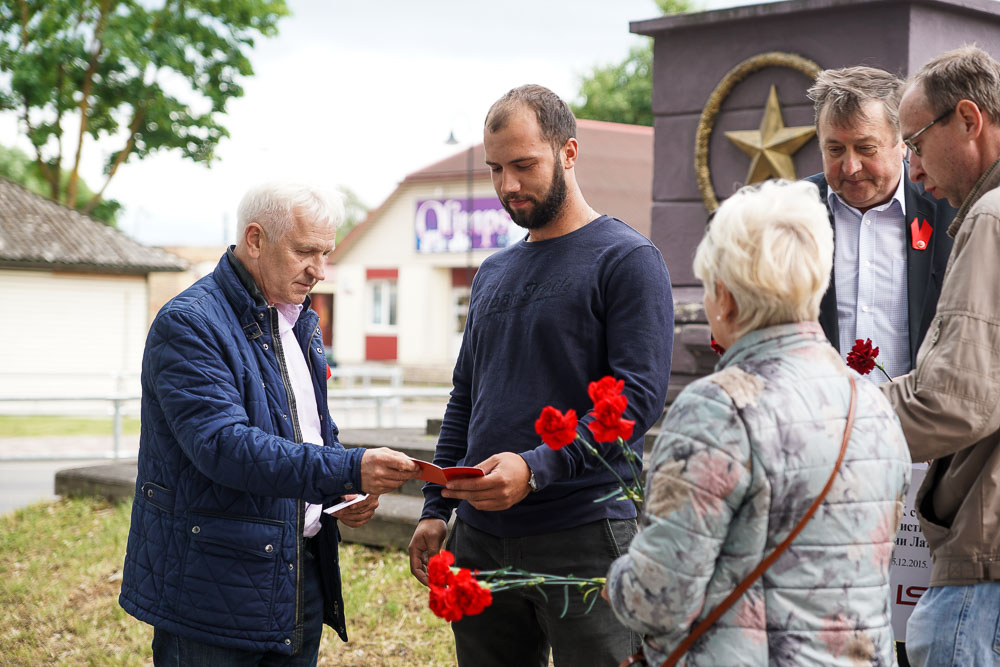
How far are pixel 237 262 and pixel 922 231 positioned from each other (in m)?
1.89

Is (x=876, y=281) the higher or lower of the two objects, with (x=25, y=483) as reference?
higher

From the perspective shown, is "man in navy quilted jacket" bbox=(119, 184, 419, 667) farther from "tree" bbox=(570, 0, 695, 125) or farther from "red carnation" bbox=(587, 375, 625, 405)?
"tree" bbox=(570, 0, 695, 125)

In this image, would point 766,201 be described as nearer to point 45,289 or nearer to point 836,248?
point 836,248

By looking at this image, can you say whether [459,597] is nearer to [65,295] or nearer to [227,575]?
[227,575]

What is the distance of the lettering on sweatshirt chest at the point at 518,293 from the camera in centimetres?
274

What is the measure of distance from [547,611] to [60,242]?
2611 cm

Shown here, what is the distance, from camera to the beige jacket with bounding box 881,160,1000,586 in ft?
6.58

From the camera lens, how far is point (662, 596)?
175 centimetres

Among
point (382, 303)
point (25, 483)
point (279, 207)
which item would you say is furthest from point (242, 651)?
point (382, 303)

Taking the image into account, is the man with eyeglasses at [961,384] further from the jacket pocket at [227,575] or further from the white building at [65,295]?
the white building at [65,295]

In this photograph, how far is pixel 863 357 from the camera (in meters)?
2.53

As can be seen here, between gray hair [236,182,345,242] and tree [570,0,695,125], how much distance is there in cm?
2978

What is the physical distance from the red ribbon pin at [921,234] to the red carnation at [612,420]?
1272mm

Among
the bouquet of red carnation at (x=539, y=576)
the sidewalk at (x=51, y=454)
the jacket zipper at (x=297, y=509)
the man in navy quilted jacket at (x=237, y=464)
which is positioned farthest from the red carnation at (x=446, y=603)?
the sidewalk at (x=51, y=454)
